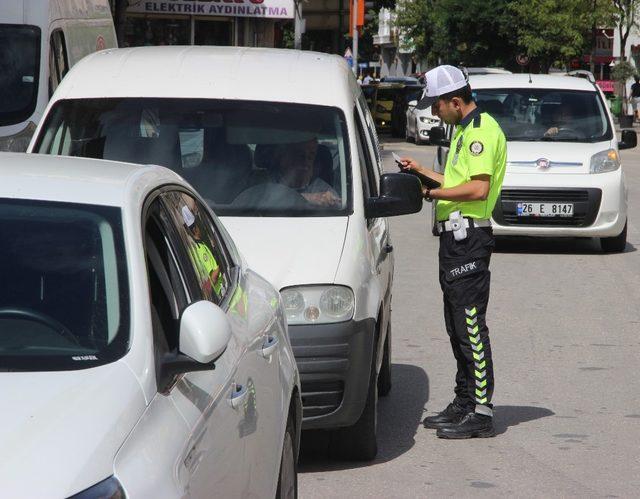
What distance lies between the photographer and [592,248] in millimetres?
16359

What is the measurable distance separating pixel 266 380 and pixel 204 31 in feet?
112

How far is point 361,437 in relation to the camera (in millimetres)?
6684

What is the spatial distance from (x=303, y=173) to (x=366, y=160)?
1.50 feet

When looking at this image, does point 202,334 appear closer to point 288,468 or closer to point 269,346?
point 269,346

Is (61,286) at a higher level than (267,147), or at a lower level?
higher

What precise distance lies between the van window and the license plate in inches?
196

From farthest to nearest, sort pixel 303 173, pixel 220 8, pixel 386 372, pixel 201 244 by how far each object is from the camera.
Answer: pixel 220 8
pixel 386 372
pixel 303 173
pixel 201 244

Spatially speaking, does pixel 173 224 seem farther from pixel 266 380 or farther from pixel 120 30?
pixel 120 30

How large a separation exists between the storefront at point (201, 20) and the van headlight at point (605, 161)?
2028cm

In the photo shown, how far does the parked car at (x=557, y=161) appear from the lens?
1537 centimetres

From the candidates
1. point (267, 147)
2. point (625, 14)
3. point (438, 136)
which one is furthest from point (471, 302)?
point (625, 14)

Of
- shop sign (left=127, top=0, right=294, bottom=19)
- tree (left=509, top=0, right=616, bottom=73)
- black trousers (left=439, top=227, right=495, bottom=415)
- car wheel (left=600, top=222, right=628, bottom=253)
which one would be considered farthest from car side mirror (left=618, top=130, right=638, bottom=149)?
tree (left=509, top=0, right=616, bottom=73)

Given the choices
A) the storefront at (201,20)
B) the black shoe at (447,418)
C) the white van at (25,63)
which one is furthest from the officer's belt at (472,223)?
the storefront at (201,20)

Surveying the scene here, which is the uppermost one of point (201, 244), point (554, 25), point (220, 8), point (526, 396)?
point (201, 244)
